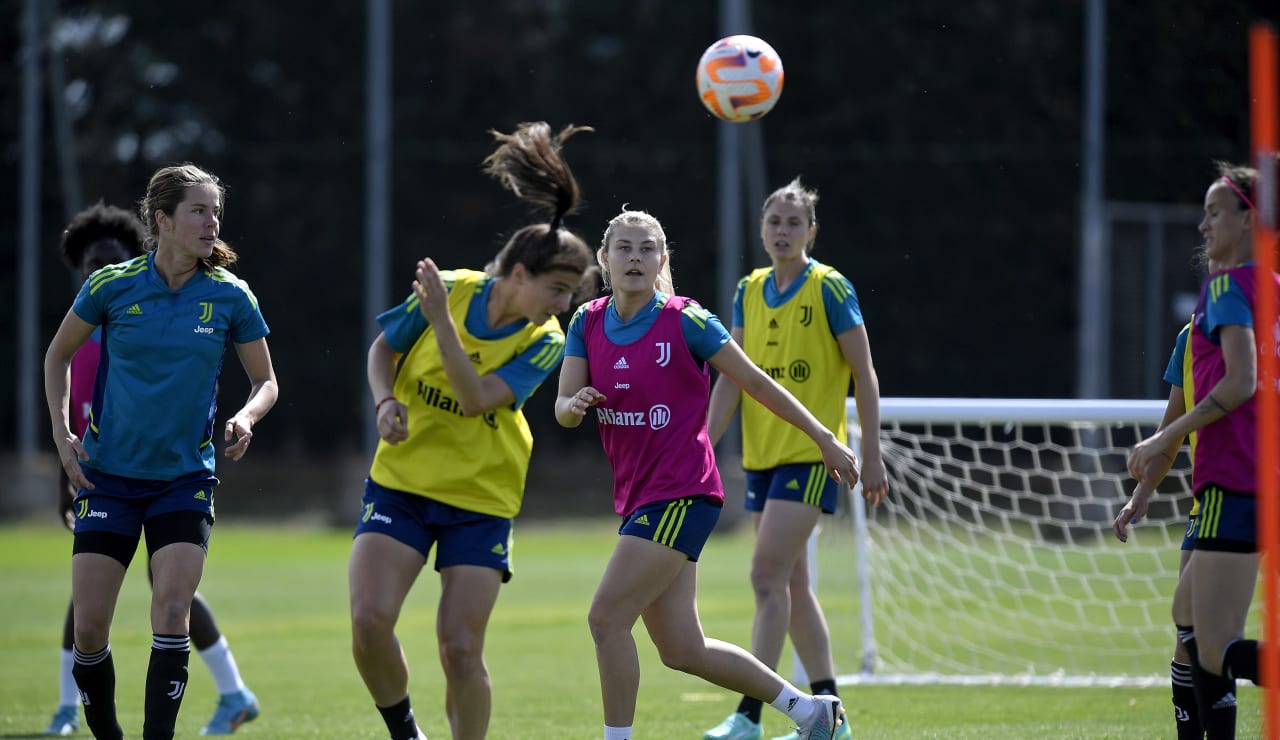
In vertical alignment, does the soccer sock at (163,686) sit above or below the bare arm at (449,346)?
below

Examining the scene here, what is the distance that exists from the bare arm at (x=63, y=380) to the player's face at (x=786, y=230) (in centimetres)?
290

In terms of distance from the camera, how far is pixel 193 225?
5.23 meters

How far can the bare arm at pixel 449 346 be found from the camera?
4.86 meters

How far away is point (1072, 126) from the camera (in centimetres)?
2356

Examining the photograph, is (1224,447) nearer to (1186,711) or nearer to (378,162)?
(1186,711)

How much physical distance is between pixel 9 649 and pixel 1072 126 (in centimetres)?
1856

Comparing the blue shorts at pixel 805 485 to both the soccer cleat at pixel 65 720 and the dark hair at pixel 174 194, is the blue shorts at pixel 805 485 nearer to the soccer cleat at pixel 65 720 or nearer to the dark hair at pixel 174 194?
the dark hair at pixel 174 194

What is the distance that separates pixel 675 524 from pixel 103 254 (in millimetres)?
3199

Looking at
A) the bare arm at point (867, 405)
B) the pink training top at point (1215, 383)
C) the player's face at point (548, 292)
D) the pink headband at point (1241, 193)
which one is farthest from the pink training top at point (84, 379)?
the pink headband at point (1241, 193)

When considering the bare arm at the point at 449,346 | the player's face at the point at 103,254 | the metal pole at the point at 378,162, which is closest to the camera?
the bare arm at the point at 449,346

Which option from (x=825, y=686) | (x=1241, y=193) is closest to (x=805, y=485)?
(x=825, y=686)

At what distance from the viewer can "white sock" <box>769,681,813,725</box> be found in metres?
5.19

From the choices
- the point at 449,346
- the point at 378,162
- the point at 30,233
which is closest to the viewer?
the point at 449,346

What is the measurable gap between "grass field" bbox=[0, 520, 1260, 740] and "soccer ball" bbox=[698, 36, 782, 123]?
2.82m
